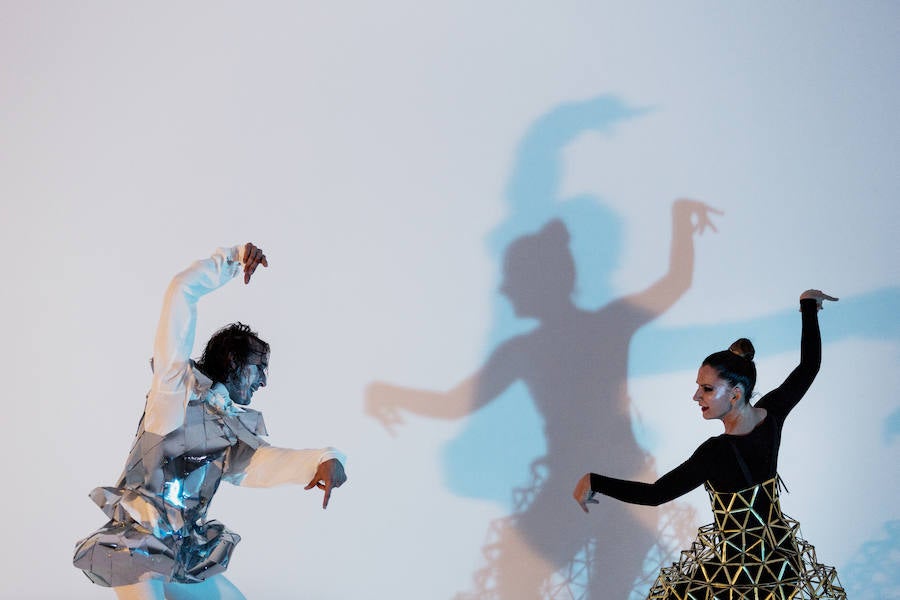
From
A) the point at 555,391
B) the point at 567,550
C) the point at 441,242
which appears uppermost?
the point at 441,242

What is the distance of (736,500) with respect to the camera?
11.7 ft

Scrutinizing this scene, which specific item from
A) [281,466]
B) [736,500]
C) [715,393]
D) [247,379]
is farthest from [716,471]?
[247,379]

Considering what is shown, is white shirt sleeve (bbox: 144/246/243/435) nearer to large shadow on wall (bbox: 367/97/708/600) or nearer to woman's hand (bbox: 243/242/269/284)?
woman's hand (bbox: 243/242/269/284)

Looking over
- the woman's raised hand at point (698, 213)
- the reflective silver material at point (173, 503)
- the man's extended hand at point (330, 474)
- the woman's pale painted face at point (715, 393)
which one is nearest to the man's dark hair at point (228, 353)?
the reflective silver material at point (173, 503)

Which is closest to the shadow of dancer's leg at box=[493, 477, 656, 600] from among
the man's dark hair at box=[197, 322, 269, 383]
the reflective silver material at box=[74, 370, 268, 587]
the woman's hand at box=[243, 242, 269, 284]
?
the reflective silver material at box=[74, 370, 268, 587]

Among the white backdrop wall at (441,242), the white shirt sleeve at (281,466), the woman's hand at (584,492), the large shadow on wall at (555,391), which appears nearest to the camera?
the white shirt sleeve at (281,466)

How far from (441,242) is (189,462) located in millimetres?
1745

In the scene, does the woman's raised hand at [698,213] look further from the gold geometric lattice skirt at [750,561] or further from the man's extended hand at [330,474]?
the man's extended hand at [330,474]

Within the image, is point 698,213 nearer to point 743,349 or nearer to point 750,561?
point 743,349

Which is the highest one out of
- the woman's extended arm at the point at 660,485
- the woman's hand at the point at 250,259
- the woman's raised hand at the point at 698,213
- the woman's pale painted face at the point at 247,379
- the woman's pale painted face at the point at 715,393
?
the woman's raised hand at the point at 698,213

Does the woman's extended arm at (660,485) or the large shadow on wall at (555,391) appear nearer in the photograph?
the woman's extended arm at (660,485)

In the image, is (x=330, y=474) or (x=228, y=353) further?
(x=228, y=353)

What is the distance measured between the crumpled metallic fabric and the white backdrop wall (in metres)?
1.09

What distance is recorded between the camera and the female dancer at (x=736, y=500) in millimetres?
3480
